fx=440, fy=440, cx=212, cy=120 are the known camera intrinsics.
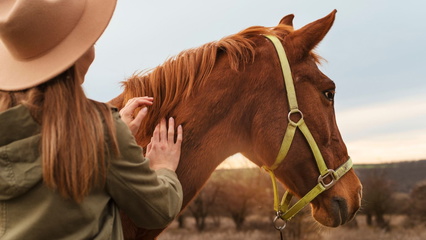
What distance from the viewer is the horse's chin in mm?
2920

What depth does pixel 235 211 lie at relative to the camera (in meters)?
17.6

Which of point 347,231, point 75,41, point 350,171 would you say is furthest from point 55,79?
point 347,231

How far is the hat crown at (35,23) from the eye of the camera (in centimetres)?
170

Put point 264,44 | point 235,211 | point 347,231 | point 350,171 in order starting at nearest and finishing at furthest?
point 264,44
point 350,171
point 347,231
point 235,211

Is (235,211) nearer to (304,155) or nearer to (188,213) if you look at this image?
(188,213)

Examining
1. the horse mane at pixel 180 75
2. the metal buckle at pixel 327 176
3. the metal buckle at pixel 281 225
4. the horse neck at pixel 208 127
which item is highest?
the horse mane at pixel 180 75

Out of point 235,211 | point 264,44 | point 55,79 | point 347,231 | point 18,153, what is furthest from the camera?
point 235,211

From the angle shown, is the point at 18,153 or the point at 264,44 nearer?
the point at 18,153

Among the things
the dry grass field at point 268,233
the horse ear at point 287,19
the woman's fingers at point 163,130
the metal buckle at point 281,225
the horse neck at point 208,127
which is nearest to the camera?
the woman's fingers at point 163,130

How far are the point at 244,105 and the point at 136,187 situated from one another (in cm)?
107

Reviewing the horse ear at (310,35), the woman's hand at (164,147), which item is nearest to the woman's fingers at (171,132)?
the woman's hand at (164,147)

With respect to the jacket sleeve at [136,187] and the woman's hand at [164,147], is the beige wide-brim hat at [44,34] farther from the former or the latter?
the woman's hand at [164,147]

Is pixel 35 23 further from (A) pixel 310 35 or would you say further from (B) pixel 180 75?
(A) pixel 310 35

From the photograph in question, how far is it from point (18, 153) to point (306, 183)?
1834 millimetres
